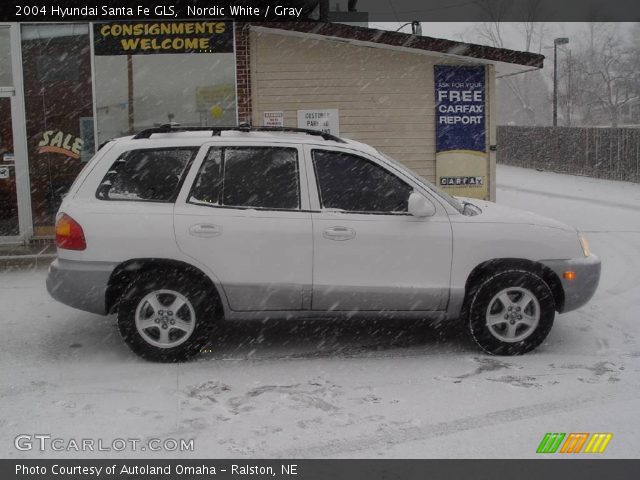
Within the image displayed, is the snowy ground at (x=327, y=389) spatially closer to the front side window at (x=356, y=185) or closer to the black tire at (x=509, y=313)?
the black tire at (x=509, y=313)

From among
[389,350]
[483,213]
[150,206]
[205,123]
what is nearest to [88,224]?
[150,206]

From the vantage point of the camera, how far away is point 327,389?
18.9 ft

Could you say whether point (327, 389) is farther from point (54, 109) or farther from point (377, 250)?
point (54, 109)

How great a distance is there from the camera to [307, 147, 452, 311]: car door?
6281 mm

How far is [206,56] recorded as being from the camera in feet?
37.8

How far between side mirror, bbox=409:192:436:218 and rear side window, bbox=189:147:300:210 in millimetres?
884

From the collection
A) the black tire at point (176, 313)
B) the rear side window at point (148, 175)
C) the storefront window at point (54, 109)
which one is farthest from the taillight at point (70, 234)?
the storefront window at point (54, 109)

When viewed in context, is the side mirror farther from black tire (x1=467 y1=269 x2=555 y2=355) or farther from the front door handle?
black tire (x1=467 y1=269 x2=555 y2=355)

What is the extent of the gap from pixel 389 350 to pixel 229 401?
174cm

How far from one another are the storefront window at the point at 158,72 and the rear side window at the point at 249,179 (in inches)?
207

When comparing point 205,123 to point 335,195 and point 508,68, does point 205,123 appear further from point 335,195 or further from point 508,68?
point 335,195

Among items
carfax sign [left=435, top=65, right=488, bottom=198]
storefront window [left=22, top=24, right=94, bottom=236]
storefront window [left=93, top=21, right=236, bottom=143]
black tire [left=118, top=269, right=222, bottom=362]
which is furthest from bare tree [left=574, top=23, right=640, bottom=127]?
black tire [left=118, top=269, right=222, bottom=362]

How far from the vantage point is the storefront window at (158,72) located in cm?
1138

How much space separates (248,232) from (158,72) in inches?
234
